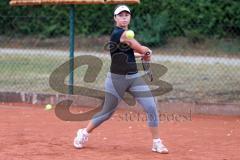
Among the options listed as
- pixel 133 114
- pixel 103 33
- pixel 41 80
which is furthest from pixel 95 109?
pixel 103 33

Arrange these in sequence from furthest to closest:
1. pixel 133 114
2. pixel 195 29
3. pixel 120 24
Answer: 1. pixel 195 29
2. pixel 133 114
3. pixel 120 24

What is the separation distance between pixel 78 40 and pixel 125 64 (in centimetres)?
877

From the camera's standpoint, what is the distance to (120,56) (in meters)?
7.45

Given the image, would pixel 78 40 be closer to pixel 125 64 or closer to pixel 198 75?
pixel 198 75

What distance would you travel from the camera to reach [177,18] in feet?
43.9

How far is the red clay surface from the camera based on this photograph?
731 centimetres

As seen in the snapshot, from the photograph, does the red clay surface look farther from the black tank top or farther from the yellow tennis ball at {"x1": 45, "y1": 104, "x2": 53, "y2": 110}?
the black tank top

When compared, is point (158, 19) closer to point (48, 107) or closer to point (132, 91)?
point (48, 107)

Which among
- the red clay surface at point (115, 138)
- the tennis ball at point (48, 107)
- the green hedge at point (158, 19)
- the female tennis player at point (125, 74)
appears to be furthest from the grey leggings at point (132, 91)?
the green hedge at point (158, 19)

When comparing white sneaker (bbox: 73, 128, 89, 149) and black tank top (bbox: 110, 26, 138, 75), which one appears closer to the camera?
black tank top (bbox: 110, 26, 138, 75)

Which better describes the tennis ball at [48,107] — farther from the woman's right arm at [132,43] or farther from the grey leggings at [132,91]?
the woman's right arm at [132,43]

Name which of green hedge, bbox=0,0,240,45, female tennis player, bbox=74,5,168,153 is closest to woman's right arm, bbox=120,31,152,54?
female tennis player, bbox=74,5,168,153

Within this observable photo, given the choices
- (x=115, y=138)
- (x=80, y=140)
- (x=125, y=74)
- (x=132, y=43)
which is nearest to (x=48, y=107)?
(x=115, y=138)

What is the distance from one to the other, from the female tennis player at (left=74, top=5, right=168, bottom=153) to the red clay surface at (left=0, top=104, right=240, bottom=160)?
0.34 metres
